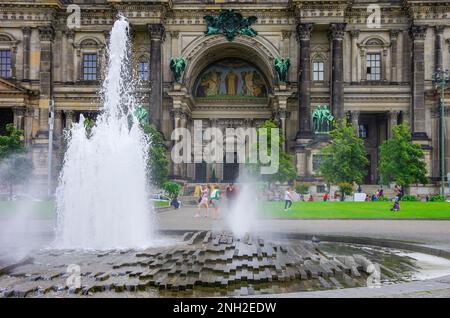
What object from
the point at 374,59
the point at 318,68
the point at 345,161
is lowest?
the point at 345,161

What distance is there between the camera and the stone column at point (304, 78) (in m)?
58.1

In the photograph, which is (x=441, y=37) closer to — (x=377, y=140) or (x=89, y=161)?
(x=377, y=140)

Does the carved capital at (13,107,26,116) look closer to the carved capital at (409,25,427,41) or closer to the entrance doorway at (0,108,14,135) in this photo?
the entrance doorway at (0,108,14,135)

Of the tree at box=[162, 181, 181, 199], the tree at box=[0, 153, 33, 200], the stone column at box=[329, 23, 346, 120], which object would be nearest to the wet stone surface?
the tree at box=[162, 181, 181, 199]

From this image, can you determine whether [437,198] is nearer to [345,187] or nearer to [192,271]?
[345,187]

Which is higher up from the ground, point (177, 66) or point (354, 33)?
point (354, 33)

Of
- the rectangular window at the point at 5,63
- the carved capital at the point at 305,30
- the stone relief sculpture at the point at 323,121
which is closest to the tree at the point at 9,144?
the rectangular window at the point at 5,63

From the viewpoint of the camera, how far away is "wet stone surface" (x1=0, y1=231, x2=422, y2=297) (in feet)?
35.1

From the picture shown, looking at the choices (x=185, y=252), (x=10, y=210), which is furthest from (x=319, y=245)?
(x=10, y=210)

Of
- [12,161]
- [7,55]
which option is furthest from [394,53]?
[7,55]

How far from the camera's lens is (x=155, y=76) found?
2303 inches

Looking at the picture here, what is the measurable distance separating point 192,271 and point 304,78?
1861 inches

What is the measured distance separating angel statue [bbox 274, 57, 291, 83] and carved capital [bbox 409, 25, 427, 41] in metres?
11.7

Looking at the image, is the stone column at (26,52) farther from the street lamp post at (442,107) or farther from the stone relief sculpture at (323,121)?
the street lamp post at (442,107)
